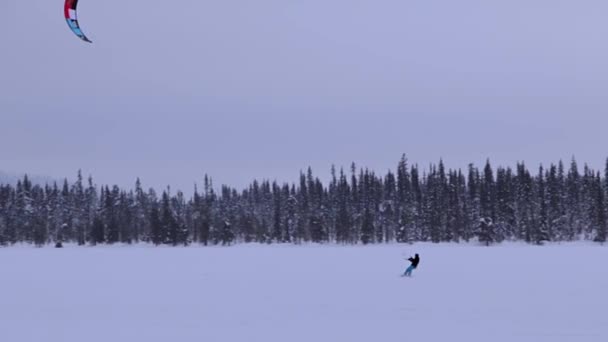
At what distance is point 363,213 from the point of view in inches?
4117

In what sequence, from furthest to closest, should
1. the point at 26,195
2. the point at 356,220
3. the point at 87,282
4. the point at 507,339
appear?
the point at 26,195 < the point at 356,220 < the point at 87,282 < the point at 507,339

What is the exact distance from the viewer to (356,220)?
104 m

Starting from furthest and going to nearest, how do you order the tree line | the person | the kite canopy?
1. the tree line
2. the person
3. the kite canopy

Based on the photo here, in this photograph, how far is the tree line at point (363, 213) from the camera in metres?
92.2

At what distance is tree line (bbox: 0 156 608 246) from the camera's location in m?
92.2

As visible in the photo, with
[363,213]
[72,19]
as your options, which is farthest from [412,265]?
[363,213]

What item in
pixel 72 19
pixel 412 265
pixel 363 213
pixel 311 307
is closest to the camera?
pixel 72 19

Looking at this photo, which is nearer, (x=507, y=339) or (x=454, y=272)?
(x=507, y=339)

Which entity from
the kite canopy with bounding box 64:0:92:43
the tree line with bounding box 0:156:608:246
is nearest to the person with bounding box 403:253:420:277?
the kite canopy with bounding box 64:0:92:43

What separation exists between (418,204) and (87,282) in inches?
3279

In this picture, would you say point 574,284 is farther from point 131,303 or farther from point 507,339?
point 131,303

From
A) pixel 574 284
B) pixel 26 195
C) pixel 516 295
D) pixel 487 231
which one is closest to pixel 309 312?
pixel 516 295

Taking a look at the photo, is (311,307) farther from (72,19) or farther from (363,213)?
(363,213)

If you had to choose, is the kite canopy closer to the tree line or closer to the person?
the person
